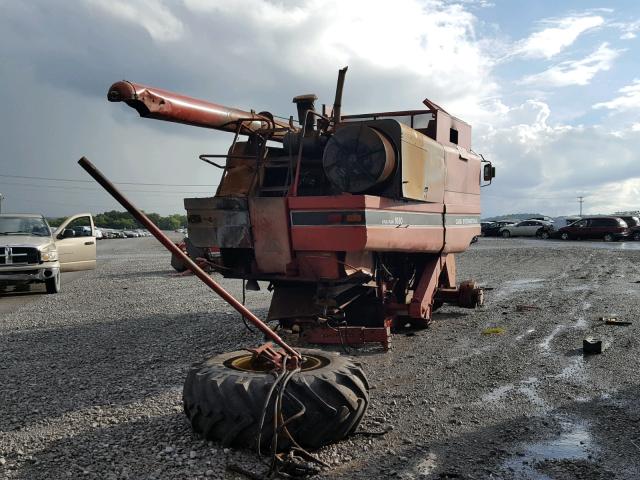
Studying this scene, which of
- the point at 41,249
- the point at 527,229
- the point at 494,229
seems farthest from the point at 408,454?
the point at 494,229

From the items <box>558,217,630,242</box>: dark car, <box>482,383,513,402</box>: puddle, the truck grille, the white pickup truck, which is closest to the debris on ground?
<box>482,383,513,402</box>: puddle

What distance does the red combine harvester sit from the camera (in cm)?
650

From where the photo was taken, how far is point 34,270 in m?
13.6

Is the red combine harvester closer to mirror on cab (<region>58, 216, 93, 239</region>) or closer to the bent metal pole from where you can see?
the bent metal pole

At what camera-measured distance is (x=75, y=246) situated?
620 inches

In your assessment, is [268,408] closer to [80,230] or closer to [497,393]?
[497,393]

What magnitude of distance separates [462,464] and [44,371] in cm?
465

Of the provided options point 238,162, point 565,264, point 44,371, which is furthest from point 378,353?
point 565,264

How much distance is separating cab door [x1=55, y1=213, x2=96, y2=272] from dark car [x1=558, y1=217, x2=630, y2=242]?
31041 millimetres

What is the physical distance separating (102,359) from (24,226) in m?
9.31

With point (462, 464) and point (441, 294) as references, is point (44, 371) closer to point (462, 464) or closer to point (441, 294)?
point (462, 464)

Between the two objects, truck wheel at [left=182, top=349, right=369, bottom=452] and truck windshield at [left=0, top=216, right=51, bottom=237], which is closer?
truck wheel at [left=182, top=349, right=369, bottom=452]

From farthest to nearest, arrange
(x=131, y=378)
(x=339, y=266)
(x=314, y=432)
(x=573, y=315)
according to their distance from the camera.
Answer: (x=573, y=315) → (x=339, y=266) → (x=131, y=378) → (x=314, y=432)

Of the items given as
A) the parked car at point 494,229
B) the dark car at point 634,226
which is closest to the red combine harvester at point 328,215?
the dark car at point 634,226
